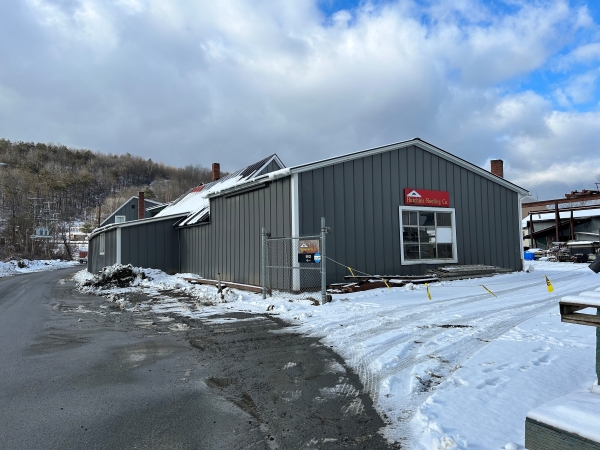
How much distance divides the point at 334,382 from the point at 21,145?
154 metres

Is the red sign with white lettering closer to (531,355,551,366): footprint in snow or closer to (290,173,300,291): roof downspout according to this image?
(290,173,300,291): roof downspout

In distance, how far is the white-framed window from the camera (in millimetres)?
13312

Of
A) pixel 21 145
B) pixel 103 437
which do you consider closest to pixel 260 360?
pixel 103 437

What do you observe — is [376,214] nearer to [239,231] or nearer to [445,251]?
[445,251]

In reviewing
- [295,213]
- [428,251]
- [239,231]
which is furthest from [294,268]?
[428,251]

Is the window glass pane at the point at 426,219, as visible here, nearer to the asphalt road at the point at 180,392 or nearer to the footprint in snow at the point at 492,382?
the asphalt road at the point at 180,392

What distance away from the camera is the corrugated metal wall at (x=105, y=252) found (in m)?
19.9

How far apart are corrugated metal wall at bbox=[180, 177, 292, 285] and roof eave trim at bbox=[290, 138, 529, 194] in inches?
36.1

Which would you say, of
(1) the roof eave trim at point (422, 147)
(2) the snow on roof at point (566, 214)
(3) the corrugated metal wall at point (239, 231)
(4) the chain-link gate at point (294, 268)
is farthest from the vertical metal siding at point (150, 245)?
(2) the snow on roof at point (566, 214)

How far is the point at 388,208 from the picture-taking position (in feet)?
42.4

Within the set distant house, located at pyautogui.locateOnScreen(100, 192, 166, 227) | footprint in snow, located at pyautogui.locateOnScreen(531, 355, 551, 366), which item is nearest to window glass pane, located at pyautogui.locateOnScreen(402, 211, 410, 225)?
footprint in snow, located at pyautogui.locateOnScreen(531, 355, 551, 366)

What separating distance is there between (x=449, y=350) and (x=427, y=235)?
873 centimetres

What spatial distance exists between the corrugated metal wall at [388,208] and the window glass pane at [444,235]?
1.30ft

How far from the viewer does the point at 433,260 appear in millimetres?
13711
